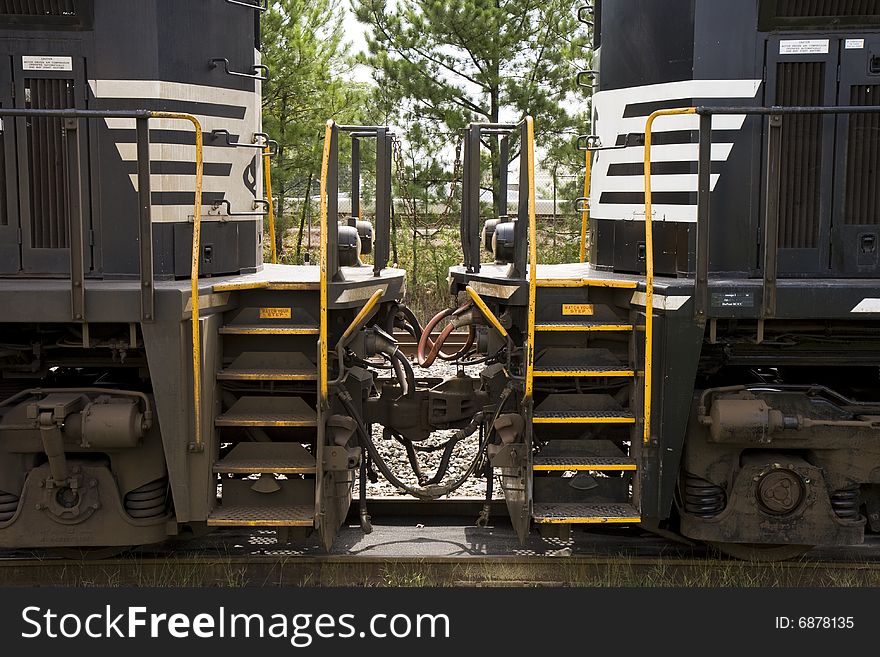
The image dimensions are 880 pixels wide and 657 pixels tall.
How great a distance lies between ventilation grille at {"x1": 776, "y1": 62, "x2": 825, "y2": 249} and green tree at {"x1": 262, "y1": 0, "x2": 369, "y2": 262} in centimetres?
1006

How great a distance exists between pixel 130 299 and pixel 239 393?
2.98 ft

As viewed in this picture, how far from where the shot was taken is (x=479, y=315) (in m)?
5.84

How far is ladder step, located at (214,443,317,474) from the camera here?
5.21 m

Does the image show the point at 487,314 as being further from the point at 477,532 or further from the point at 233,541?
the point at 233,541

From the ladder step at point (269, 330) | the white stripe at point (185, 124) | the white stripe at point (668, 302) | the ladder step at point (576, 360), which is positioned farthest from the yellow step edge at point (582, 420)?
the white stripe at point (185, 124)

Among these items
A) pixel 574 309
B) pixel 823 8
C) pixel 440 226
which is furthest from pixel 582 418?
pixel 440 226

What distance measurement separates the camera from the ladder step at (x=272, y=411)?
529 cm

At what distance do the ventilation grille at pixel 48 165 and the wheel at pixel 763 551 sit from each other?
448 cm

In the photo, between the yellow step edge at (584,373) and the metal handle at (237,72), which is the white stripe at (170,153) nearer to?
the metal handle at (237,72)

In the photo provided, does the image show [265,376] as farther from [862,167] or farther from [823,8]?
[823,8]

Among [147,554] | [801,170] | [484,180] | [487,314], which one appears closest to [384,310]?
[487,314]

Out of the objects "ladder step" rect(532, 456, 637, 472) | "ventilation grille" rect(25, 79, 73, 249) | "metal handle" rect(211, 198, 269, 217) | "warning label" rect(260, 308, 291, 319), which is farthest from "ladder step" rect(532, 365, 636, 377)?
"ventilation grille" rect(25, 79, 73, 249)

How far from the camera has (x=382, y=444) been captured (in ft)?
25.5

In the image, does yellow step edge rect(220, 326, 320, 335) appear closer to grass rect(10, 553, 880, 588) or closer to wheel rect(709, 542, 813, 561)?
grass rect(10, 553, 880, 588)
